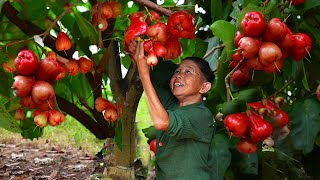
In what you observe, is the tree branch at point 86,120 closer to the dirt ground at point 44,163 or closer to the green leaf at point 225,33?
the dirt ground at point 44,163

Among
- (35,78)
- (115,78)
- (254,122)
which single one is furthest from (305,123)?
(35,78)

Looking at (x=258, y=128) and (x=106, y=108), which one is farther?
(x=106, y=108)

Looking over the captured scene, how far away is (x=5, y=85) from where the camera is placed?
2.05 metres

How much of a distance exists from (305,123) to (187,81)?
44 cm

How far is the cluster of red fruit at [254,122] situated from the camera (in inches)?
63.2

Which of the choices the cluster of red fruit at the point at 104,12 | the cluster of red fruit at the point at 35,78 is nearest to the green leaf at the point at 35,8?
the cluster of red fruit at the point at 104,12

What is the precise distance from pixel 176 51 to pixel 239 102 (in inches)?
10.3

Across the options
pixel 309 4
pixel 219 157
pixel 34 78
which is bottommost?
pixel 219 157

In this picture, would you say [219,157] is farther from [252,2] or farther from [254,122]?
[252,2]

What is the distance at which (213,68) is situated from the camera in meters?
2.05

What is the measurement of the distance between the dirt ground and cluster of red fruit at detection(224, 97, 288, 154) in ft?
6.69

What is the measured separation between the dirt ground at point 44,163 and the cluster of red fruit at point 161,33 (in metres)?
2.19

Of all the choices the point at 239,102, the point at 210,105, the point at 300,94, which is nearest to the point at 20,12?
the point at 210,105

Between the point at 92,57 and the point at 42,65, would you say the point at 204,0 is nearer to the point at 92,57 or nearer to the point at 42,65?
the point at 92,57
